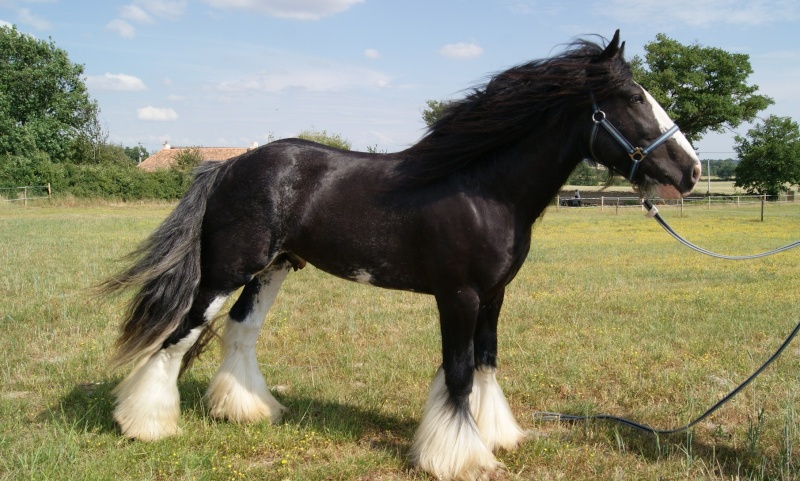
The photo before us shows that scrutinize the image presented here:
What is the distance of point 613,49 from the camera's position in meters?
3.62

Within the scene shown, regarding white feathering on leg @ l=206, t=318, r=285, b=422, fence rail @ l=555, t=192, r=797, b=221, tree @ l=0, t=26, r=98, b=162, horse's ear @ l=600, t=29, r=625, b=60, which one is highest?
tree @ l=0, t=26, r=98, b=162

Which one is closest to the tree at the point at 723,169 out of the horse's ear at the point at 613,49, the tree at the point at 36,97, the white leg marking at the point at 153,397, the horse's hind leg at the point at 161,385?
the tree at the point at 36,97

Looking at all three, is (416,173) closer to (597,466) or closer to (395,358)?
(597,466)

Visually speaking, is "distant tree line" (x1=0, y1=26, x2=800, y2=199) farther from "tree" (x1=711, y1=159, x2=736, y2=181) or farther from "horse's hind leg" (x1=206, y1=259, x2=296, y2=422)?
"horse's hind leg" (x1=206, y1=259, x2=296, y2=422)

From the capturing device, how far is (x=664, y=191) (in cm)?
358

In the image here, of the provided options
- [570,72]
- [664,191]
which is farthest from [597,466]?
[570,72]

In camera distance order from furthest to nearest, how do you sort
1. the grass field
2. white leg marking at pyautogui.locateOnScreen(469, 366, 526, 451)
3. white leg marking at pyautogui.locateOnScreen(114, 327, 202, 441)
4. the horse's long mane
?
white leg marking at pyautogui.locateOnScreen(114, 327, 202, 441) < white leg marking at pyautogui.locateOnScreen(469, 366, 526, 451) < the grass field < the horse's long mane

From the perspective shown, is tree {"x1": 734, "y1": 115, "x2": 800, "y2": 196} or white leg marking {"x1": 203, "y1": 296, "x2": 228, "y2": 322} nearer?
white leg marking {"x1": 203, "y1": 296, "x2": 228, "y2": 322}

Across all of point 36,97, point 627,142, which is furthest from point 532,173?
point 36,97

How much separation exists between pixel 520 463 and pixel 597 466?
50cm

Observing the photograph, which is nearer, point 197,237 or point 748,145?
point 197,237

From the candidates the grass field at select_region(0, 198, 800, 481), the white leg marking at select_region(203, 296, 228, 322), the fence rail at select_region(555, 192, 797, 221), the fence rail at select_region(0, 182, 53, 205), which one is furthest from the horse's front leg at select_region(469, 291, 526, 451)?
the fence rail at select_region(0, 182, 53, 205)

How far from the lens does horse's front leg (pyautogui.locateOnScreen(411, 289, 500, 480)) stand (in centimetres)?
380

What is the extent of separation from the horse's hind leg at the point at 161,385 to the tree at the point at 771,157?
63.4 metres
